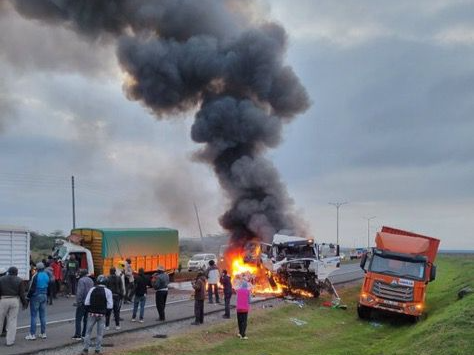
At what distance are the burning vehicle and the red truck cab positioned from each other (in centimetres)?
436

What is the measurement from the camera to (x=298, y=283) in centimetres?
2516

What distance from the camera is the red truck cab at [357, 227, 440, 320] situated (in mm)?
19312

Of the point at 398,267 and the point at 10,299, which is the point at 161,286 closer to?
the point at 10,299

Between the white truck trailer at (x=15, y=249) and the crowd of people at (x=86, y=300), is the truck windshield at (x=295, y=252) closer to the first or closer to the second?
the crowd of people at (x=86, y=300)

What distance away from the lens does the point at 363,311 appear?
66.5 feet

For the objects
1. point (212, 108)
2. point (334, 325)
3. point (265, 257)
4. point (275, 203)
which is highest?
point (212, 108)

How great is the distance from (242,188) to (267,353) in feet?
75.9

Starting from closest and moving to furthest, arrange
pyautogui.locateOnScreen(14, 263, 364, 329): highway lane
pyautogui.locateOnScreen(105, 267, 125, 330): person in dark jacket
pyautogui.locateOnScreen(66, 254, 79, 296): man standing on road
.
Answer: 1. pyautogui.locateOnScreen(105, 267, 125, 330): person in dark jacket
2. pyautogui.locateOnScreen(14, 263, 364, 329): highway lane
3. pyautogui.locateOnScreen(66, 254, 79, 296): man standing on road

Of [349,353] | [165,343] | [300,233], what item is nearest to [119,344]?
[165,343]

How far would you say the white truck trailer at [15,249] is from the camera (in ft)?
72.1

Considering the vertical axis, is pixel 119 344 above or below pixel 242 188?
below

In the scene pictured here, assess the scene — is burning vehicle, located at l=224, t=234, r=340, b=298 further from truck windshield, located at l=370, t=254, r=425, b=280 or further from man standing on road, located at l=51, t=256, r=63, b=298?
man standing on road, located at l=51, t=256, r=63, b=298

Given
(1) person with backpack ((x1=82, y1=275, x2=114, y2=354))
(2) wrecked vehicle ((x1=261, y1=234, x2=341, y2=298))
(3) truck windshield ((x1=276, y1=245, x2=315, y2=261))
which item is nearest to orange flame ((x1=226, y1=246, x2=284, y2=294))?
(2) wrecked vehicle ((x1=261, y1=234, x2=341, y2=298))

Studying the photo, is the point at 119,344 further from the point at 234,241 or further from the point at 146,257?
the point at 234,241
